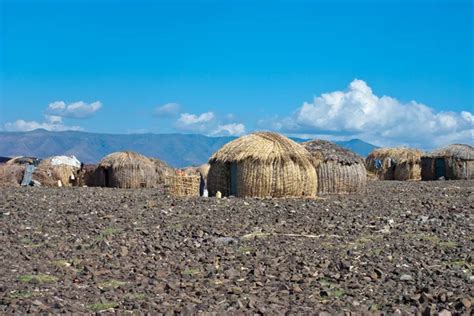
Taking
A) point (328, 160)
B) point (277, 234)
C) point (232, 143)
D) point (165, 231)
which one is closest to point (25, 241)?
point (165, 231)

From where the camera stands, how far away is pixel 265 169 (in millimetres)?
24312

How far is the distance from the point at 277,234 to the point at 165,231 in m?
2.42

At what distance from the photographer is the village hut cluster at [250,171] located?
2441 centimetres

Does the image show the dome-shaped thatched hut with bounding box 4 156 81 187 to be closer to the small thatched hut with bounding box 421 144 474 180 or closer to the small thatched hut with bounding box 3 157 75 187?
the small thatched hut with bounding box 3 157 75 187

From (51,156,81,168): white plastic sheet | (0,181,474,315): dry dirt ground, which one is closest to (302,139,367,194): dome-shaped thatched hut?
(0,181,474,315): dry dirt ground

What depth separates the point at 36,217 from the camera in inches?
674

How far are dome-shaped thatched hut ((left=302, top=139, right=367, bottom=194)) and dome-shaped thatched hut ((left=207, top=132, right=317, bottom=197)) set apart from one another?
427 cm

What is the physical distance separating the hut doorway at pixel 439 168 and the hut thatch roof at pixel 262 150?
24.5 m

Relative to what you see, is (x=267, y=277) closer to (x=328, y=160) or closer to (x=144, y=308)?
(x=144, y=308)

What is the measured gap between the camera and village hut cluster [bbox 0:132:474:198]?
24406 millimetres

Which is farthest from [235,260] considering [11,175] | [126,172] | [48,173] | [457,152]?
[457,152]

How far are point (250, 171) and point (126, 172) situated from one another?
49.9 ft

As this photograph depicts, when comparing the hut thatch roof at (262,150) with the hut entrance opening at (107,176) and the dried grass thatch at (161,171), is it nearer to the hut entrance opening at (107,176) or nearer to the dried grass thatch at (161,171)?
the hut entrance opening at (107,176)

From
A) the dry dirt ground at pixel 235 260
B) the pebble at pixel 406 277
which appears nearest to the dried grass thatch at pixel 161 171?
the dry dirt ground at pixel 235 260
